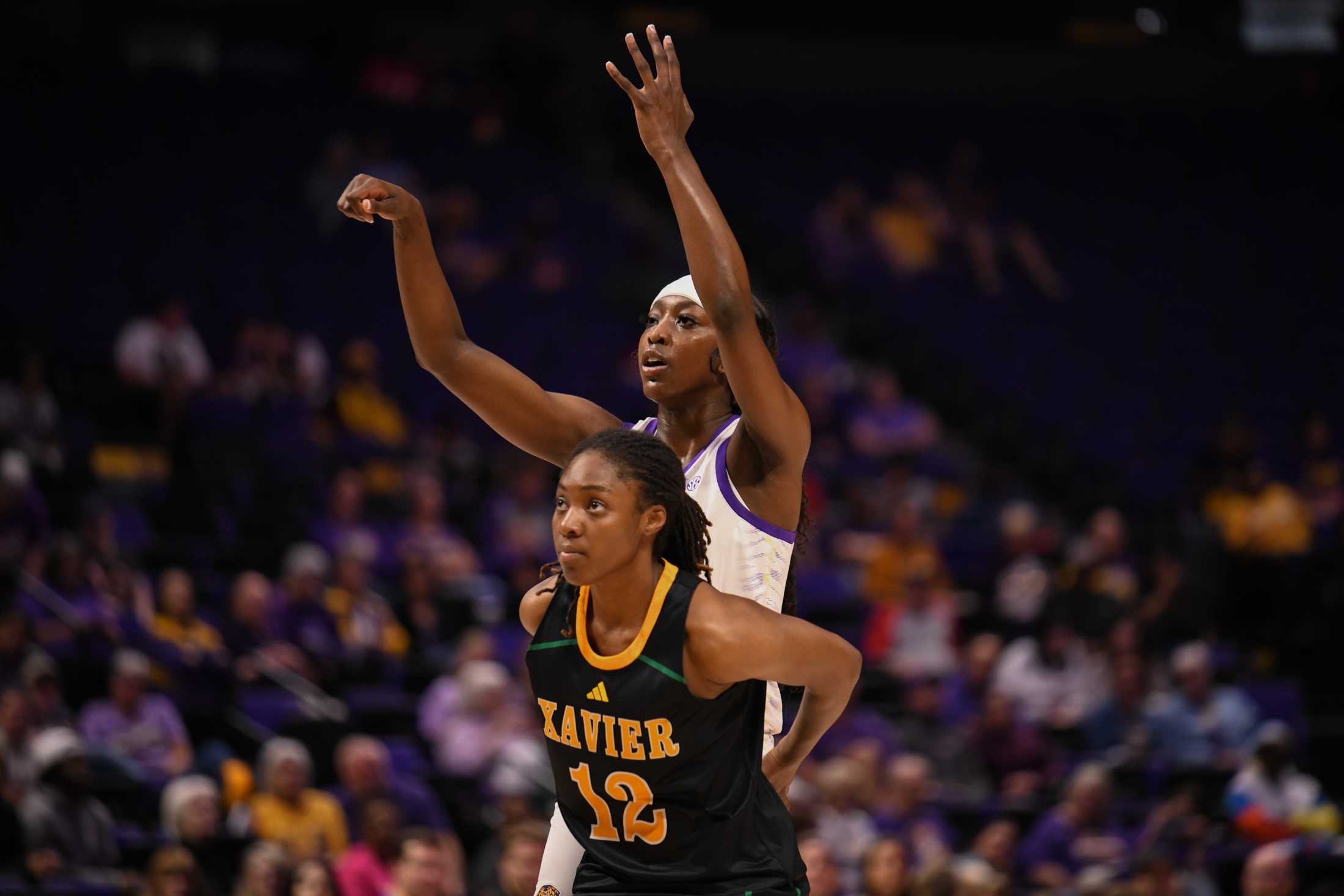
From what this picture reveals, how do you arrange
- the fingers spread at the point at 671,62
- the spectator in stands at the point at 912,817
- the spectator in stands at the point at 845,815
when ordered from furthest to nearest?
the spectator in stands at the point at 912,817, the spectator in stands at the point at 845,815, the fingers spread at the point at 671,62

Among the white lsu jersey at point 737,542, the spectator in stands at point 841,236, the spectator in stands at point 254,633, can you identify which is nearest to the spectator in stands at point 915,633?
the spectator in stands at point 254,633

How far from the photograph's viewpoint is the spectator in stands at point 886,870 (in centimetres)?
781

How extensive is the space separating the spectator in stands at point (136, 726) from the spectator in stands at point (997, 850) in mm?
3860

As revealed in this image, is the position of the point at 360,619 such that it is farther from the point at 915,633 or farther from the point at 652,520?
the point at 652,520

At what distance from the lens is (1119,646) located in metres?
11.2

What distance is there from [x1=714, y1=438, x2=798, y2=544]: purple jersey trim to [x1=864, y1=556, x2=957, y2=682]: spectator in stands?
7969mm

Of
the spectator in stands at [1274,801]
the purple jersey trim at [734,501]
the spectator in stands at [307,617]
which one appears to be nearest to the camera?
the purple jersey trim at [734,501]

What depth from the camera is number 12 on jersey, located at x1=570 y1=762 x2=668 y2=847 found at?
10.6 ft

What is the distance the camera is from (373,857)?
7.46 m

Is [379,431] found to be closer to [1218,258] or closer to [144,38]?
[144,38]

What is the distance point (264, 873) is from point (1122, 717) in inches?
240

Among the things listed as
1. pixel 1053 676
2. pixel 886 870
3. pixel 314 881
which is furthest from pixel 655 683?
pixel 1053 676

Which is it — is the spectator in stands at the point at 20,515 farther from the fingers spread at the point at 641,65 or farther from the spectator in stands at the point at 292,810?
the fingers spread at the point at 641,65

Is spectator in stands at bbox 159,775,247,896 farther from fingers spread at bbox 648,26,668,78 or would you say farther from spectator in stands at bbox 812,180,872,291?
spectator in stands at bbox 812,180,872,291
